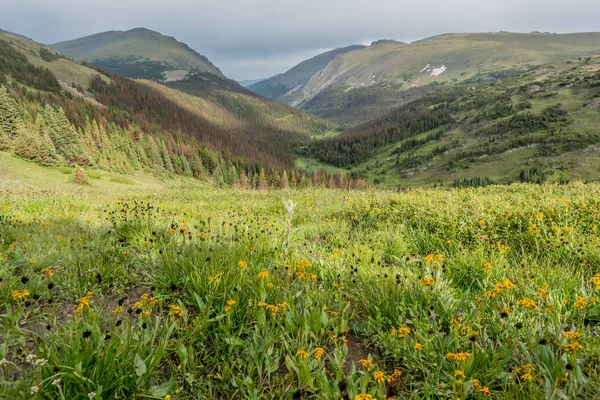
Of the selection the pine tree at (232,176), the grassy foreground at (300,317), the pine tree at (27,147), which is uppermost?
the pine tree at (27,147)

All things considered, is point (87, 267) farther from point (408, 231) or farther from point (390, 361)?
point (408, 231)

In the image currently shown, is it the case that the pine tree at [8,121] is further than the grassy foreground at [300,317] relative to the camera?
Yes

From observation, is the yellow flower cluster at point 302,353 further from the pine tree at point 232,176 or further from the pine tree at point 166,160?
the pine tree at point 232,176

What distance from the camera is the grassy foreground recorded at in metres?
2.27

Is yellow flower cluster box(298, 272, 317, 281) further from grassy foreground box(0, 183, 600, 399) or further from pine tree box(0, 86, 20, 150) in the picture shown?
pine tree box(0, 86, 20, 150)

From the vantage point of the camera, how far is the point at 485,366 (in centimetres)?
250

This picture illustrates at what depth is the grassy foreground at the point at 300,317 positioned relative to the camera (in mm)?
2271

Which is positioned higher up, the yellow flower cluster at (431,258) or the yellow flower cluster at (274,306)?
the yellow flower cluster at (274,306)

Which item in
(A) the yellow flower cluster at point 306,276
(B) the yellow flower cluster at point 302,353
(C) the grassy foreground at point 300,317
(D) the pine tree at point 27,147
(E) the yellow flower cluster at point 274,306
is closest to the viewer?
(C) the grassy foreground at point 300,317

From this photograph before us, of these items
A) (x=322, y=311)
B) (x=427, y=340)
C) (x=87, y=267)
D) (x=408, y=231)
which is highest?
(x=87, y=267)

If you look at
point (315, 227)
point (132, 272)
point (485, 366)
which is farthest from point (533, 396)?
point (315, 227)

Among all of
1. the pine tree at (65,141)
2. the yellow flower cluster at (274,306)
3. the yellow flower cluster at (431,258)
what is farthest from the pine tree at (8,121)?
the yellow flower cluster at (431,258)

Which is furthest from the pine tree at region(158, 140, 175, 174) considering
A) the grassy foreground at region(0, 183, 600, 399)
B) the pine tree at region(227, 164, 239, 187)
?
the grassy foreground at region(0, 183, 600, 399)

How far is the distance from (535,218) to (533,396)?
202 inches
